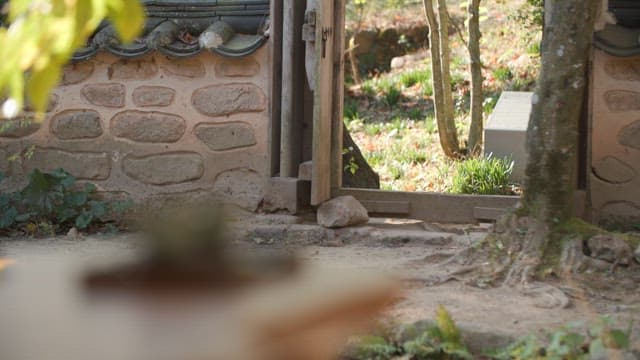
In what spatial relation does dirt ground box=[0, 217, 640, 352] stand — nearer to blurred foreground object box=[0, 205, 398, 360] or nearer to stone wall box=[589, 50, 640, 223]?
stone wall box=[589, 50, 640, 223]

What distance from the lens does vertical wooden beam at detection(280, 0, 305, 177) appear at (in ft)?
21.9

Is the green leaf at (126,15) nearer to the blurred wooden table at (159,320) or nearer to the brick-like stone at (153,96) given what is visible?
the blurred wooden table at (159,320)

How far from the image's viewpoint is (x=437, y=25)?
36.1ft

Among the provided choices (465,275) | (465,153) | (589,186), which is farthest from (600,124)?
(465,153)

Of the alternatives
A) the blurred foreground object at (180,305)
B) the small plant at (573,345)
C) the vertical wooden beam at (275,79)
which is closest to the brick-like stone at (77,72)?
the vertical wooden beam at (275,79)

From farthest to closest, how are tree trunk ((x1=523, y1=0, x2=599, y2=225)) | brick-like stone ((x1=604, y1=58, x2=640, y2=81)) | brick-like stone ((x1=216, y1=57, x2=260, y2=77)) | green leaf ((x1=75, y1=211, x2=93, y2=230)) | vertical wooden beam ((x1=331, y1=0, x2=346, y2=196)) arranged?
vertical wooden beam ((x1=331, y1=0, x2=346, y2=196)), brick-like stone ((x1=216, y1=57, x2=260, y2=77)), green leaf ((x1=75, y1=211, x2=93, y2=230)), brick-like stone ((x1=604, y1=58, x2=640, y2=81)), tree trunk ((x1=523, y1=0, x2=599, y2=225))

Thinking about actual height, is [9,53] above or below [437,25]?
below

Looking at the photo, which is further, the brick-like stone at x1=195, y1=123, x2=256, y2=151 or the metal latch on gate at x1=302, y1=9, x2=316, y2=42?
the brick-like stone at x1=195, y1=123, x2=256, y2=151

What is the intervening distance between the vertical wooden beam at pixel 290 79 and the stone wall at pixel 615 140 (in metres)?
2.00

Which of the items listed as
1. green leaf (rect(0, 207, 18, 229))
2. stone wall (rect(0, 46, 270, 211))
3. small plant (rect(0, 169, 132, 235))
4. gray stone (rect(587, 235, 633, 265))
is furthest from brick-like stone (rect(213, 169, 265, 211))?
gray stone (rect(587, 235, 633, 265))

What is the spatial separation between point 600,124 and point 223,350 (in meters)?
5.12

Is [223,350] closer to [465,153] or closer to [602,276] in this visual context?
[602,276]

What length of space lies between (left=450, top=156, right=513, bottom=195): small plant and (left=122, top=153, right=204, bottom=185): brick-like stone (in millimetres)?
2677

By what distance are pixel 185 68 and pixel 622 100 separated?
9.79ft
